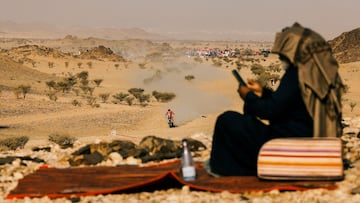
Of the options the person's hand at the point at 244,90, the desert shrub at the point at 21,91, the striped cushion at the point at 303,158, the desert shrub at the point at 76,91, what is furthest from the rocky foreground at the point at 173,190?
the desert shrub at the point at 76,91

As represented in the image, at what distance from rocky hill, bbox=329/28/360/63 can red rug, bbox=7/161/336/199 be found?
54604 millimetres

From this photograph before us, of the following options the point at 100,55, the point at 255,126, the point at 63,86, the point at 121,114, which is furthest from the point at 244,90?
the point at 100,55

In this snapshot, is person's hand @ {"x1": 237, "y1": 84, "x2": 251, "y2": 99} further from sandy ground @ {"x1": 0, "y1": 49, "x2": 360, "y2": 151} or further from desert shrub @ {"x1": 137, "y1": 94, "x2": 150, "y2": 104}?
desert shrub @ {"x1": 137, "y1": 94, "x2": 150, "y2": 104}

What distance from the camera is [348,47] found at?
6353 cm

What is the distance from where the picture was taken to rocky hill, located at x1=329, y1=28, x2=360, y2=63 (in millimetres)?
60016

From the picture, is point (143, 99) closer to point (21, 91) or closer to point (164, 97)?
point (164, 97)

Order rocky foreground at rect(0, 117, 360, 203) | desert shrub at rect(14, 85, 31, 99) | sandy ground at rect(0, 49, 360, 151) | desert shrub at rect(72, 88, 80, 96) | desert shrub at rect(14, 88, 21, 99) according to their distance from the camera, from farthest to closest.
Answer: desert shrub at rect(72, 88, 80, 96), desert shrub at rect(14, 85, 31, 99), desert shrub at rect(14, 88, 21, 99), sandy ground at rect(0, 49, 360, 151), rocky foreground at rect(0, 117, 360, 203)

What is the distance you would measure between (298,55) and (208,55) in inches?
3053

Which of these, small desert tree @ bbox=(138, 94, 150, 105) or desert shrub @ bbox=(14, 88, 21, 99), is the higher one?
desert shrub @ bbox=(14, 88, 21, 99)

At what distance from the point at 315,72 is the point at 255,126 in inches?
31.7

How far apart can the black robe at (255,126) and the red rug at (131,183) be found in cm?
17

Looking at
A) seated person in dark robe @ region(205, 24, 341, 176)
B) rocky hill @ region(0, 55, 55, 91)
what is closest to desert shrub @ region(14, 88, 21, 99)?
rocky hill @ region(0, 55, 55, 91)

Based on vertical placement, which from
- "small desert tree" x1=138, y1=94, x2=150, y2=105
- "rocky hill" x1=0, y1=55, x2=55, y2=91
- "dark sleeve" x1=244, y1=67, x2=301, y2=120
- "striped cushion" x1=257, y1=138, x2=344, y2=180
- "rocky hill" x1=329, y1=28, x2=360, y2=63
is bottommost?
"small desert tree" x1=138, y1=94, x2=150, y2=105

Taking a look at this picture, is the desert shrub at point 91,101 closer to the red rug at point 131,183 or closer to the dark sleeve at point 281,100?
the red rug at point 131,183
